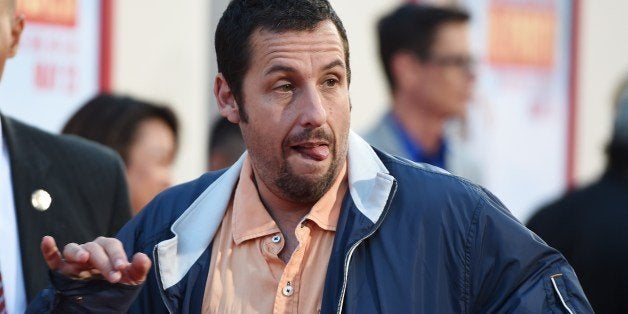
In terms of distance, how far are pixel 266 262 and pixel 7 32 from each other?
1.27 m

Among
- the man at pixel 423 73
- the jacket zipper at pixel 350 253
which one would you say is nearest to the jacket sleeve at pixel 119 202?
the jacket zipper at pixel 350 253

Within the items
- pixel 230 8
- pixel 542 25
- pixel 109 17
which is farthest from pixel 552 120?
pixel 230 8

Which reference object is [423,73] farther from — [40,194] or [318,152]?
[318,152]

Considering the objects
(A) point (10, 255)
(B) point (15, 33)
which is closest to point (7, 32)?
(B) point (15, 33)

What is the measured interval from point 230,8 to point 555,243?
2420mm

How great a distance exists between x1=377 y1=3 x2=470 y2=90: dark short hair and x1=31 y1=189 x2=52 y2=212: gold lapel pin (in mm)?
2771

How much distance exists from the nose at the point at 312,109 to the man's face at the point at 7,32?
1.12 metres

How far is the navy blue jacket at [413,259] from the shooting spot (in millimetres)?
3365

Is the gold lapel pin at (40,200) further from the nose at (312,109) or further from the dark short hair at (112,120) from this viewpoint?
the dark short hair at (112,120)

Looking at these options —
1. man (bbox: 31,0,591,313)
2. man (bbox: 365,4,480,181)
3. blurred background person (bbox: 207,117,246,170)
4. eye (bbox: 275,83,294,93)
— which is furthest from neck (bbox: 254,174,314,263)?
man (bbox: 365,4,480,181)

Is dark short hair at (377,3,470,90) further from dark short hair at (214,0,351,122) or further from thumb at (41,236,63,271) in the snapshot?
thumb at (41,236,63,271)

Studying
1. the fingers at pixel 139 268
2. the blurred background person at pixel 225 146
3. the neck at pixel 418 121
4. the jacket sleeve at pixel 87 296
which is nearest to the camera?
the fingers at pixel 139 268

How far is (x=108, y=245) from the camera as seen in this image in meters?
3.43

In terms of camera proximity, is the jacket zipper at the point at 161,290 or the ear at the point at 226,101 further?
the ear at the point at 226,101
